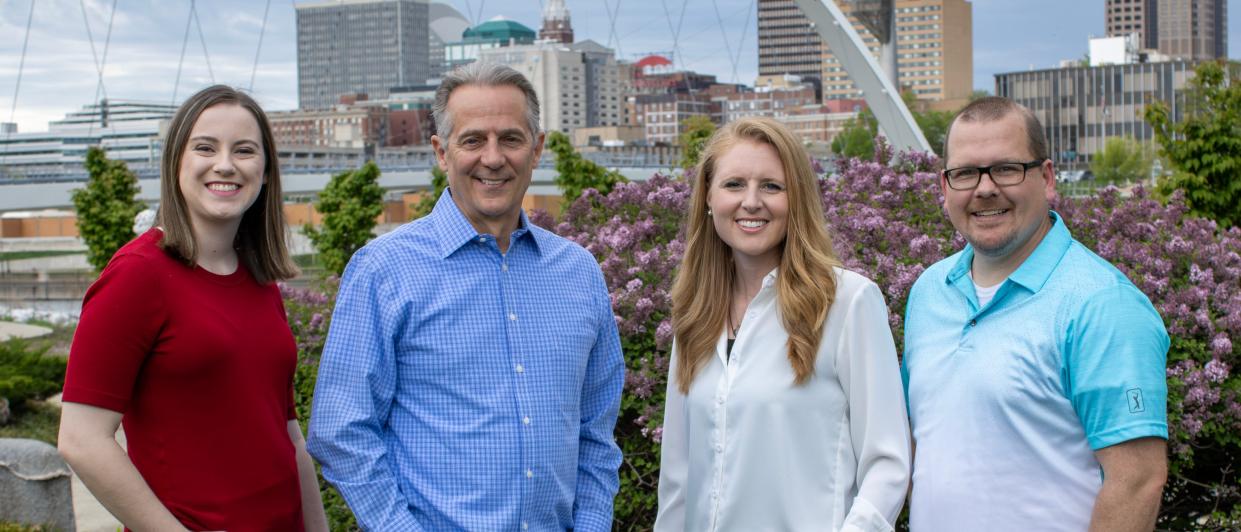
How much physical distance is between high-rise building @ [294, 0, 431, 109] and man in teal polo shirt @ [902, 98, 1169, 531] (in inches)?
5679

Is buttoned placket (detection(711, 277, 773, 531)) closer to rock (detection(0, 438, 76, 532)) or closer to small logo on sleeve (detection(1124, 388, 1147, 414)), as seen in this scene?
small logo on sleeve (detection(1124, 388, 1147, 414))

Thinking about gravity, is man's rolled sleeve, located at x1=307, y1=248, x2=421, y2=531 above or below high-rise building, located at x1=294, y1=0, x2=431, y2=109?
below

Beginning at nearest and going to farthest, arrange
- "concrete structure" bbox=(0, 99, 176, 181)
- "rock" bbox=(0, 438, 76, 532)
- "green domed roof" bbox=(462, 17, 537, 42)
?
"rock" bbox=(0, 438, 76, 532)
"concrete structure" bbox=(0, 99, 176, 181)
"green domed roof" bbox=(462, 17, 537, 42)

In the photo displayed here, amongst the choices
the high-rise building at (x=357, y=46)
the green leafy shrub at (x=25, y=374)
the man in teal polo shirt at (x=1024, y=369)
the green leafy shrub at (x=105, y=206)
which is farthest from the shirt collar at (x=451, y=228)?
the high-rise building at (x=357, y=46)

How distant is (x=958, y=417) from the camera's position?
2650 mm

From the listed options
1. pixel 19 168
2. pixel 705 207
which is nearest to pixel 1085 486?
pixel 705 207

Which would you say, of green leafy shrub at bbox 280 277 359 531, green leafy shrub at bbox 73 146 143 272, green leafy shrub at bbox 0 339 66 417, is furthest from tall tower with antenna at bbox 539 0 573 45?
green leafy shrub at bbox 280 277 359 531

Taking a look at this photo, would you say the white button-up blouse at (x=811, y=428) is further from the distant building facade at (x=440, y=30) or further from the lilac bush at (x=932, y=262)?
the distant building facade at (x=440, y=30)

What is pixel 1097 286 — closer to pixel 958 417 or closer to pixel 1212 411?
pixel 958 417

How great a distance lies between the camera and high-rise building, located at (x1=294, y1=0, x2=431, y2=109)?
145625 mm

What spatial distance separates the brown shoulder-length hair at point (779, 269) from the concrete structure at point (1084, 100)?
104407 mm

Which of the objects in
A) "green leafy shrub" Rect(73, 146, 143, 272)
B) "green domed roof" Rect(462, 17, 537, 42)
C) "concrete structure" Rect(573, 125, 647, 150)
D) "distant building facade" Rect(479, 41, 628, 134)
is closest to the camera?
"green leafy shrub" Rect(73, 146, 143, 272)

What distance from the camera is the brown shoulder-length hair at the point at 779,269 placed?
2715 mm

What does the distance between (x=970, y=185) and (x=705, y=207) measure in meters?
0.64
